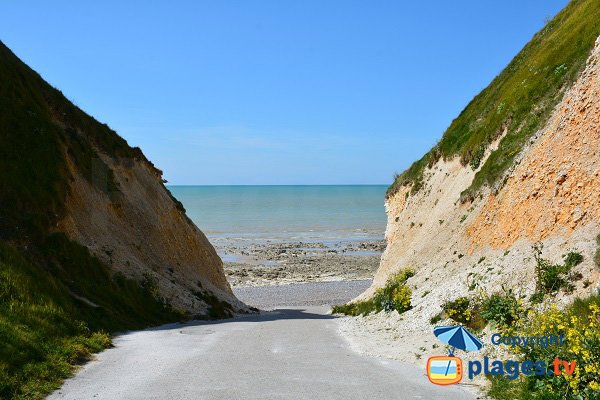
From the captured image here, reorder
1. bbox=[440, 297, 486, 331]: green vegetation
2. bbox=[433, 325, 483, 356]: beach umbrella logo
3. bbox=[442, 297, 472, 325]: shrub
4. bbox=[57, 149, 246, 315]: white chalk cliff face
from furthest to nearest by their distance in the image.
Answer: bbox=[57, 149, 246, 315]: white chalk cliff face → bbox=[442, 297, 472, 325]: shrub → bbox=[440, 297, 486, 331]: green vegetation → bbox=[433, 325, 483, 356]: beach umbrella logo

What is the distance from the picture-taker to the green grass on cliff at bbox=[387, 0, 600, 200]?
24.6 meters

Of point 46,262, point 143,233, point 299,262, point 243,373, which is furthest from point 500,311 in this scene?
point 299,262

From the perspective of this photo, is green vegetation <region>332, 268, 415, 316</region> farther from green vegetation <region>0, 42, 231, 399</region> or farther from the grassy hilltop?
the grassy hilltop

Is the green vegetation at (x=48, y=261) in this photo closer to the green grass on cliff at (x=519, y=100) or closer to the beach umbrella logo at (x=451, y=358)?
the beach umbrella logo at (x=451, y=358)

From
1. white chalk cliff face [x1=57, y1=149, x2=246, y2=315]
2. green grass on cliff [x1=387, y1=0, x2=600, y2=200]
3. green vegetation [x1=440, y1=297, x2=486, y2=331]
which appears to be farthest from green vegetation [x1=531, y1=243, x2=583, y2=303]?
white chalk cliff face [x1=57, y1=149, x2=246, y2=315]

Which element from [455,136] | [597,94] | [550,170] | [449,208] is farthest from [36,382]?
[455,136]

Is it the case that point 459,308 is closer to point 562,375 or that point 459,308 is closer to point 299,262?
point 562,375

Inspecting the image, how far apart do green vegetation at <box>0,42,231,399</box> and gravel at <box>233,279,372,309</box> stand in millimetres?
12737

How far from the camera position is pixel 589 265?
14852mm

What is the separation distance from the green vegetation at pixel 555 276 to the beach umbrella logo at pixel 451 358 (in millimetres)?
2306

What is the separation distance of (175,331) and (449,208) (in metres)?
15.6

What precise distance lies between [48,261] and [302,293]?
2850 centimetres

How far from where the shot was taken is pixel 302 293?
48.5m

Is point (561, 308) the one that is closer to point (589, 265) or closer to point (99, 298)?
point (589, 265)
